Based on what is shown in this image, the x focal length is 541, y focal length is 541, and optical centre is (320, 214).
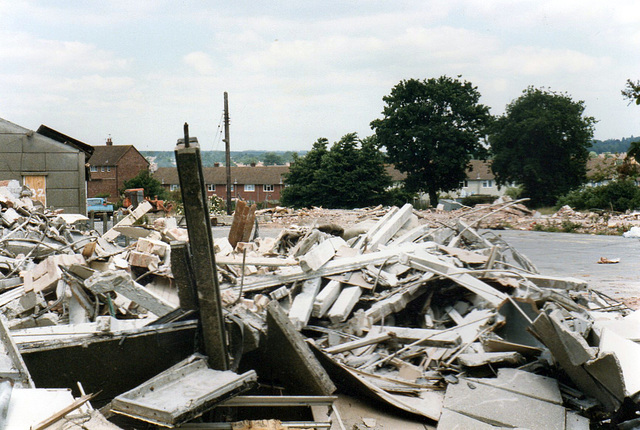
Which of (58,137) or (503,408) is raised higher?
(58,137)

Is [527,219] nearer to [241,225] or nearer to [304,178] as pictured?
[241,225]

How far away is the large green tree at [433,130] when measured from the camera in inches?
1884

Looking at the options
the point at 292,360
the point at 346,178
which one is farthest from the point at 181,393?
the point at 346,178

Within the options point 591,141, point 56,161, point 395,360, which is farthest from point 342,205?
point 395,360

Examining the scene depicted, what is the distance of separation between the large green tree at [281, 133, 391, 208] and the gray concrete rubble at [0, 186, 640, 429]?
3668 cm

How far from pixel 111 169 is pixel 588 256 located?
61.9 metres

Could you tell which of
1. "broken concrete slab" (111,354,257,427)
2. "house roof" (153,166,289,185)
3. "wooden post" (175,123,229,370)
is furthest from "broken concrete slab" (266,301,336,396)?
"house roof" (153,166,289,185)

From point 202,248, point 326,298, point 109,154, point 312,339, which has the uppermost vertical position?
point 109,154

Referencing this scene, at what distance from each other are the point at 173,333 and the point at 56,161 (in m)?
22.1

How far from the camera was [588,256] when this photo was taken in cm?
1462

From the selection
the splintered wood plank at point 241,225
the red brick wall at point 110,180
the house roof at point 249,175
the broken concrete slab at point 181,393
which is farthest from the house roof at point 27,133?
the house roof at point 249,175

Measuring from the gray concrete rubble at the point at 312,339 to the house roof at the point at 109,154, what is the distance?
6186cm

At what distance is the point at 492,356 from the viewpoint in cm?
482

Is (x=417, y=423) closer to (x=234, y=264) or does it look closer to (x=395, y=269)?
(x=395, y=269)
